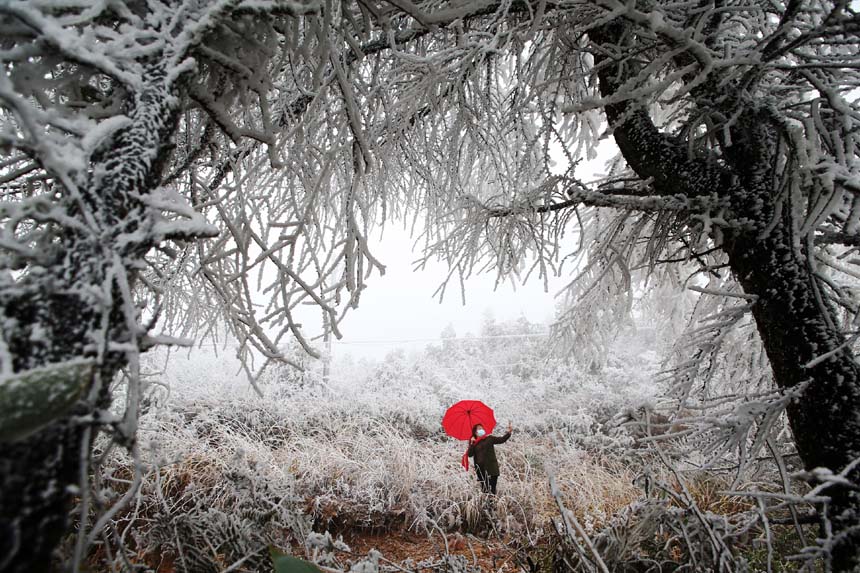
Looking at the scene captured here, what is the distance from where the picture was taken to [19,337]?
47 cm

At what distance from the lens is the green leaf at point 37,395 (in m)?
0.40

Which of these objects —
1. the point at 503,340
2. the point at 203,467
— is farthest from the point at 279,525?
the point at 503,340

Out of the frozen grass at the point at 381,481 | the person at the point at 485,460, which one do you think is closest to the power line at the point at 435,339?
the frozen grass at the point at 381,481

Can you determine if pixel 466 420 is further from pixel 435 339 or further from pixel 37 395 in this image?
pixel 435 339

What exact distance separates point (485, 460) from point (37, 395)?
13.9 feet

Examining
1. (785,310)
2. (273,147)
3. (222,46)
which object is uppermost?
(222,46)

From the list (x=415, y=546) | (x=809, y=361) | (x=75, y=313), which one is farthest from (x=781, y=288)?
(x=415, y=546)

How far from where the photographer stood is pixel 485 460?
13.6 feet

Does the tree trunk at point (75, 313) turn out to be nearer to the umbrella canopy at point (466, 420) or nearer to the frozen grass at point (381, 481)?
the frozen grass at point (381, 481)

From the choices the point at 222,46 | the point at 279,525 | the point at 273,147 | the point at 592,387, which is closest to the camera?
the point at 222,46

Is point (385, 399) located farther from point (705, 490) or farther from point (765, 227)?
point (765, 227)

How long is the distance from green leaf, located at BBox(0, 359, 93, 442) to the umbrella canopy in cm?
467

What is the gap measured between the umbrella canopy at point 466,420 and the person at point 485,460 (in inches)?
12.1

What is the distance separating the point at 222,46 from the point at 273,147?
0.25 meters
